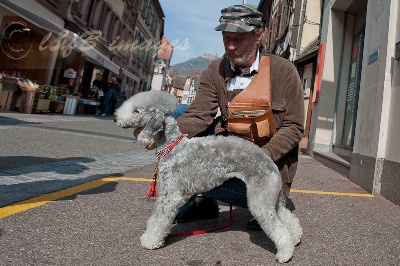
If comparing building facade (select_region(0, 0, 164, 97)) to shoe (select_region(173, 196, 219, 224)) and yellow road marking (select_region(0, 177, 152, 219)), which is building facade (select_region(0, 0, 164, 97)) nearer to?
yellow road marking (select_region(0, 177, 152, 219))

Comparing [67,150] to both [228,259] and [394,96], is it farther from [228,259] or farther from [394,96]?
[394,96]

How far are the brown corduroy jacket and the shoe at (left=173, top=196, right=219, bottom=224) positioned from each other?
2.04 feet

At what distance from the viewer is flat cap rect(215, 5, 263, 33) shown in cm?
258

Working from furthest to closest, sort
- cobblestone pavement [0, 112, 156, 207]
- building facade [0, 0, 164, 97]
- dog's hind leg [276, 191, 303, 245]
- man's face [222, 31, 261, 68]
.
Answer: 1. building facade [0, 0, 164, 97]
2. cobblestone pavement [0, 112, 156, 207]
3. man's face [222, 31, 261, 68]
4. dog's hind leg [276, 191, 303, 245]

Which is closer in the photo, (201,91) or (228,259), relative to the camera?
(228,259)

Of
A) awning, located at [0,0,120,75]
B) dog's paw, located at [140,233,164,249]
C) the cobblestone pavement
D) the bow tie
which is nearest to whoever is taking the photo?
dog's paw, located at [140,233,164,249]

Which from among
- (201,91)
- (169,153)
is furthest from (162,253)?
(201,91)

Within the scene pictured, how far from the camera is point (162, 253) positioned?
2.22 meters

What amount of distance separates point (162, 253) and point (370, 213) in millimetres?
2549

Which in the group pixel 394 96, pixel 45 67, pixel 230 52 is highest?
pixel 45 67

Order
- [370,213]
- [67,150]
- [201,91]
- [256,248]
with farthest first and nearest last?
[67,150] < [370,213] < [201,91] < [256,248]

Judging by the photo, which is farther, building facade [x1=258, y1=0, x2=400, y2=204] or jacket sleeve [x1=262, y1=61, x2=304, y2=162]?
building facade [x1=258, y1=0, x2=400, y2=204]

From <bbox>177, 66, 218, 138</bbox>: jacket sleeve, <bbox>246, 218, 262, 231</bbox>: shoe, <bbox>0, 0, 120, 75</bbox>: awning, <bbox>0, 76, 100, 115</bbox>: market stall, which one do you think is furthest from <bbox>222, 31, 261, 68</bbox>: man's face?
<bbox>0, 0, 120, 75</bbox>: awning

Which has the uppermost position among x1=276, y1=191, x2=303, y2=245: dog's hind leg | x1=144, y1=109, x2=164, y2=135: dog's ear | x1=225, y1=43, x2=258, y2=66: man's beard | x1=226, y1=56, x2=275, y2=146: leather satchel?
x1=225, y1=43, x2=258, y2=66: man's beard
